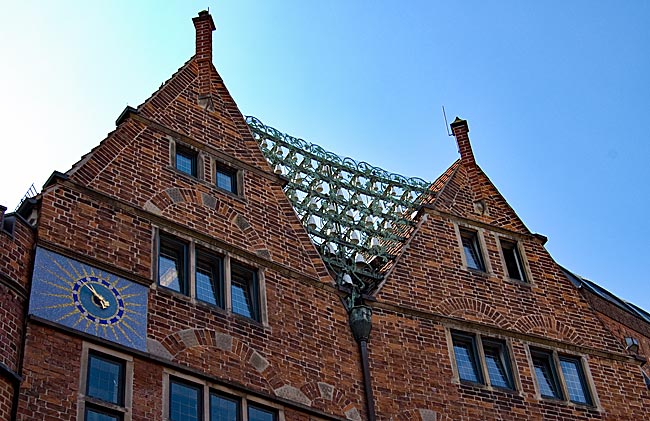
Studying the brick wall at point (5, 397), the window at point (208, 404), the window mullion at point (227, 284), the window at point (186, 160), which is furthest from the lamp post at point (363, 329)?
the brick wall at point (5, 397)

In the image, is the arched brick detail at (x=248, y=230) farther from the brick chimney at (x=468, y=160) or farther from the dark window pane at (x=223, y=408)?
the brick chimney at (x=468, y=160)

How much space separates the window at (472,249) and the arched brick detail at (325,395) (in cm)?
577

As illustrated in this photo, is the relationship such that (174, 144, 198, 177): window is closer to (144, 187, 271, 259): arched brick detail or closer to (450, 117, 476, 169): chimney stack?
(144, 187, 271, 259): arched brick detail

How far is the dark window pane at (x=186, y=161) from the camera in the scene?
21.5m

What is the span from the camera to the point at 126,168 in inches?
794

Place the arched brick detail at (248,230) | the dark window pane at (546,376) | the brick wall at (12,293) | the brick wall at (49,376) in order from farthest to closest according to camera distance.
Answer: the dark window pane at (546,376) < the arched brick detail at (248,230) < the brick wall at (49,376) < the brick wall at (12,293)

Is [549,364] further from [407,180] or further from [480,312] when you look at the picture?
[407,180]

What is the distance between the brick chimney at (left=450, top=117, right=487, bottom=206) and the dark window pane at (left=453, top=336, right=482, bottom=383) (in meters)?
4.45

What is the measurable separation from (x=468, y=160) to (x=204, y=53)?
281 inches

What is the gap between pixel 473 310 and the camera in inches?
901

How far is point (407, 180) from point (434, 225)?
253 centimetres

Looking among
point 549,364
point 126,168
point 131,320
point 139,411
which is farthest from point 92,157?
point 549,364

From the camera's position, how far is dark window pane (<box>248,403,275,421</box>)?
1795 centimetres

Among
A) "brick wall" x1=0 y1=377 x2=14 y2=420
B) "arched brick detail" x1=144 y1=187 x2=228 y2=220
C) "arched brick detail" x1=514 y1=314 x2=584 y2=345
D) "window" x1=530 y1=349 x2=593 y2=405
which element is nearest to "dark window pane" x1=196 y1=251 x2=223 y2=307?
"arched brick detail" x1=144 y1=187 x2=228 y2=220
